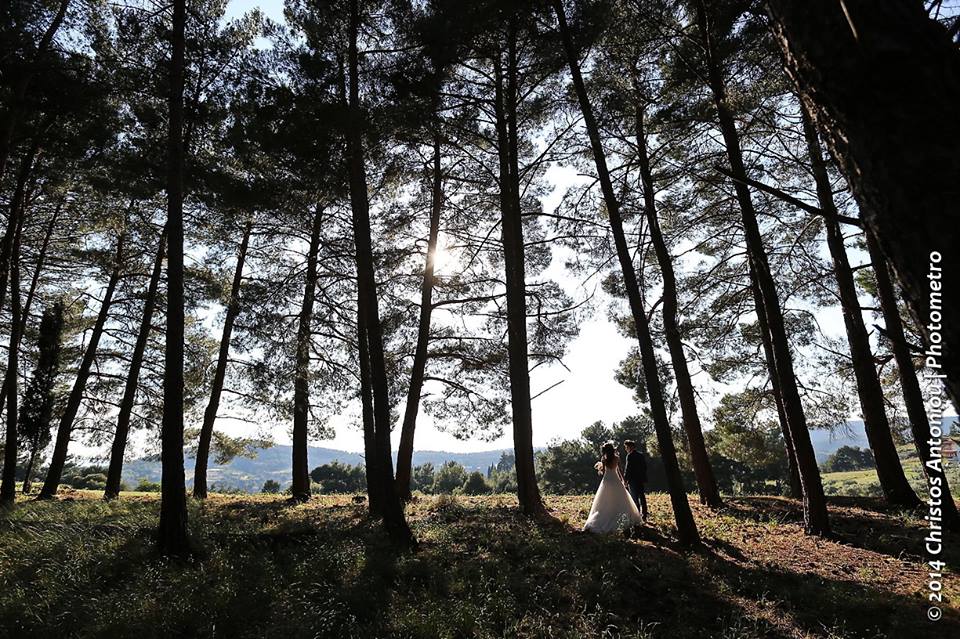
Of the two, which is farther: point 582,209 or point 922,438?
point 582,209

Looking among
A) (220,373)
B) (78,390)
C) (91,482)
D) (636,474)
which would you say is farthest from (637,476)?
(91,482)

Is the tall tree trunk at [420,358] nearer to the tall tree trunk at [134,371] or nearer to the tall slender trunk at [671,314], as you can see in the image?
the tall slender trunk at [671,314]

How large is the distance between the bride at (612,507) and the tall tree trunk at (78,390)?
16.5 meters

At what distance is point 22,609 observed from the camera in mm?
4391

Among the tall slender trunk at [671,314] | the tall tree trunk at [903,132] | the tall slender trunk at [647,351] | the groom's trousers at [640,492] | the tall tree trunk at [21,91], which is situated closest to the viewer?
the tall tree trunk at [903,132]

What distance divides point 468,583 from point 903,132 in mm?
5693

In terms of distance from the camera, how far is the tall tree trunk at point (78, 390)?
15375mm

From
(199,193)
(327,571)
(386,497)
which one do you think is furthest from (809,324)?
(199,193)

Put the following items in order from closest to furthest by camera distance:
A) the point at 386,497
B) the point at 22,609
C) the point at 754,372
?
1. the point at 22,609
2. the point at 386,497
3. the point at 754,372

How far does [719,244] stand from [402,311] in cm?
975

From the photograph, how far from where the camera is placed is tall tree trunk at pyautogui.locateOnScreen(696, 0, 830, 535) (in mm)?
8203

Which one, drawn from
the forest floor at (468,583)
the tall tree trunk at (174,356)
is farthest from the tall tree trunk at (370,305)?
the tall tree trunk at (174,356)

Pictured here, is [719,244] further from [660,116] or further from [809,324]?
[660,116]

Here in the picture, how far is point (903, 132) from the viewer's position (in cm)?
142
